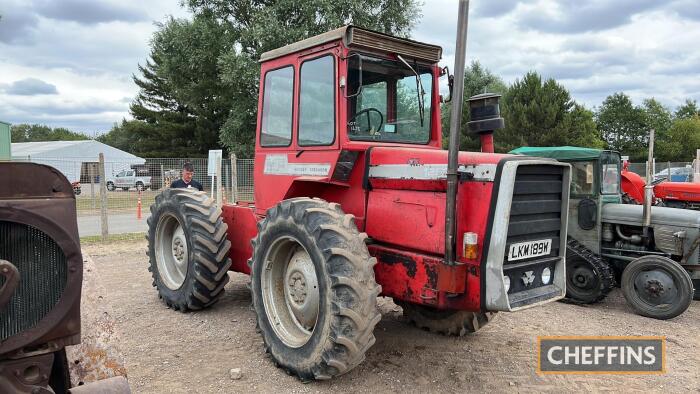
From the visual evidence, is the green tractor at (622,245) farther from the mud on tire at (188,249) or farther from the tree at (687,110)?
the tree at (687,110)

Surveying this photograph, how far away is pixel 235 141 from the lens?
21.0 m

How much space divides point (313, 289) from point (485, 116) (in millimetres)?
2006

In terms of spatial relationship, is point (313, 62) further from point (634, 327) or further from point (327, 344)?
point (634, 327)

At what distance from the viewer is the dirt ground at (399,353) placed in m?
4.07

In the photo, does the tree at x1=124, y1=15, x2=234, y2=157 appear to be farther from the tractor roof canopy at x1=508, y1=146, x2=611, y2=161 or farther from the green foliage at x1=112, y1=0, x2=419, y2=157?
the tractor roof canopy at x1=508, y1=146, x2=611, y2=161

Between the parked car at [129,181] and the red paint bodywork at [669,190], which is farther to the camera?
the parked car at [129,181]

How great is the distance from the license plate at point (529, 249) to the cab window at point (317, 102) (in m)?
1.74

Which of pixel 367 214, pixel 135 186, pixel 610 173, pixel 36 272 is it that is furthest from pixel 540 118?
pixel 36 272

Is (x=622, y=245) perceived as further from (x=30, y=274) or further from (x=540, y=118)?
(x=540, y=118)

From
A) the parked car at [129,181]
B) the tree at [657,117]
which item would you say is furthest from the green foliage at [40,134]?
the tree at [657,117]

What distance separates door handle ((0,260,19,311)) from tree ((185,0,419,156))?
17300 millimetres

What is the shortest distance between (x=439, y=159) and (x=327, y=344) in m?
1.57

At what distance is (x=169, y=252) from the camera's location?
636cm

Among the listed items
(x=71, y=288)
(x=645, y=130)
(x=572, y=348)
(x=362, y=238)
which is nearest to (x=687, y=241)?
(x=572, y=348)
